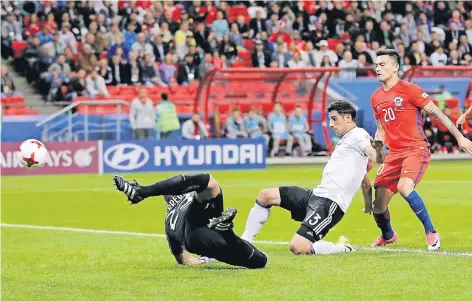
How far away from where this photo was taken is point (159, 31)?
32.6 m

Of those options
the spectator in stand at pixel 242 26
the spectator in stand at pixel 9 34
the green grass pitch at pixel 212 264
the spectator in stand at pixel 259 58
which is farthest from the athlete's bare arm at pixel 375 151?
the spectator in stand at pixel 242 26

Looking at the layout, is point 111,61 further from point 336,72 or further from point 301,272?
point 301,272

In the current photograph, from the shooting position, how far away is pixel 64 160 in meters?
27.9

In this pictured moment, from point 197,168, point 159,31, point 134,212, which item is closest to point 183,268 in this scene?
point 134,212

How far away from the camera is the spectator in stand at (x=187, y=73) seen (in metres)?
32.0

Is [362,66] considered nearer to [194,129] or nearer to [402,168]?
[194,129]

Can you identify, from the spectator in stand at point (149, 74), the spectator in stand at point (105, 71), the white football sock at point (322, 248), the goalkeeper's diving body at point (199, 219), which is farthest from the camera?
the spectator in stand at point (149, 74)

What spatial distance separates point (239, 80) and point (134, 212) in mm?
12589

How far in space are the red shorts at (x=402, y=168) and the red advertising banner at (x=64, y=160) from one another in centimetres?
1645

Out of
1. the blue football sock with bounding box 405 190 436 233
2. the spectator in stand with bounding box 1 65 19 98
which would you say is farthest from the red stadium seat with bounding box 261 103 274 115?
the blue football sock with bounding box 405 190 436 233

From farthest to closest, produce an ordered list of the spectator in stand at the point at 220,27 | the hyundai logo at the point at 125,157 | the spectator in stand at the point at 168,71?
the spectator in stand at the point at 220,27 < the spectator in stand at the point at 168,71 < the hyundai logo at the point at 125,157

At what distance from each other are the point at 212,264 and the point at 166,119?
18.8m

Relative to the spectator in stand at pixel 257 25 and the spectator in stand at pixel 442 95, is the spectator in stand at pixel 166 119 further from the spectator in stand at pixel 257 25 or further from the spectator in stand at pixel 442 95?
the spectator in stand at pixel 442 95

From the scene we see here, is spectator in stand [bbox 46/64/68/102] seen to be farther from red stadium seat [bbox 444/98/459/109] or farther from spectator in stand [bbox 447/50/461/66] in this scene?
spectator in stand [bbox 447/50/461/66]
